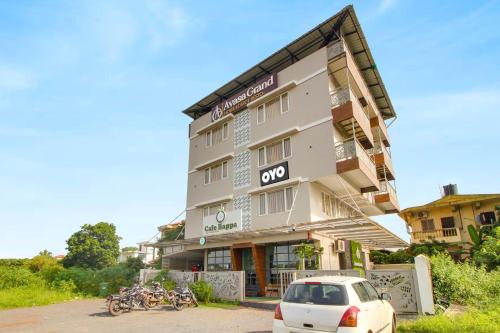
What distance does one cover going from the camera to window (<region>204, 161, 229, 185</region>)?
25.2 metres

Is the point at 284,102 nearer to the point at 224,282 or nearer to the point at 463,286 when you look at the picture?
the point at 224,282

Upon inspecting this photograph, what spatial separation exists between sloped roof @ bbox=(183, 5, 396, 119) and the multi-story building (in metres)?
0.08

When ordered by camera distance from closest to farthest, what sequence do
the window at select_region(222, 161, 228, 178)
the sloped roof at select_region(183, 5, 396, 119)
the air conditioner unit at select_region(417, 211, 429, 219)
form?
1. the sloped roof at select_region(183, 5, 396, 119)
2. the window at select_region(222, 161, 228, 178)
3. the air conditioner unit at select_region(417, 211, 429, 219)

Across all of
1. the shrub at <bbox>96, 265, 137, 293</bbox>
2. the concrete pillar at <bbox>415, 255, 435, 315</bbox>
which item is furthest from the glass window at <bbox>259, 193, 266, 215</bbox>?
the concrete pillar at <bbox>415, 255, 435, 315</bbox>

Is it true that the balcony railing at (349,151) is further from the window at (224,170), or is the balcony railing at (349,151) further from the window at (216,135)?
the window at (216,135)

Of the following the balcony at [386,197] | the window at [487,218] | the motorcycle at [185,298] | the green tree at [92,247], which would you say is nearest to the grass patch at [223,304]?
the motorcycle at [185,298]

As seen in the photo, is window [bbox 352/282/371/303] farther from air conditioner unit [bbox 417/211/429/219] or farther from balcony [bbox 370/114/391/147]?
air conditioner unit [bbox 417/211/429/219]

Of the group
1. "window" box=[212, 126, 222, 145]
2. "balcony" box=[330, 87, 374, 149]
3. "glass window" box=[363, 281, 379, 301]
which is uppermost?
"window" box=[212, 126, 222, 145]

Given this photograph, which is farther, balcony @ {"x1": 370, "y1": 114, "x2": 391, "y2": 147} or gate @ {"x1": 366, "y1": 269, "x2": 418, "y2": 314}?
balcony @ {"x1": 370, "y1": 114, "x2": 391, "y2": 147}

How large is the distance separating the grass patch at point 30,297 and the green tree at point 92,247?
34.8 meters

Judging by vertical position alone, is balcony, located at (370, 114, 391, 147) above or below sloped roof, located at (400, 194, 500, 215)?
above

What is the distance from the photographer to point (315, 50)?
23.0 meters

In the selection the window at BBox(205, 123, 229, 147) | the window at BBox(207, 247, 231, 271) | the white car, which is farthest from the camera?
the window at BBox(205, 123, 229, 147)

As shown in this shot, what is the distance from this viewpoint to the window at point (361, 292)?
685 centimetres
